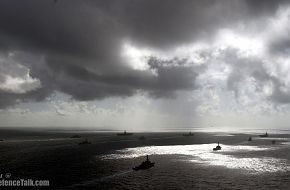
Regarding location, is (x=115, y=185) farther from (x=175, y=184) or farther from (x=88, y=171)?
(x=88, y=171)

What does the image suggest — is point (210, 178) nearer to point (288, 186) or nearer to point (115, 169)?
point (288, 186)

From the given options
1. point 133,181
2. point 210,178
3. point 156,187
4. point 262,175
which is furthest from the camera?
point 262,175

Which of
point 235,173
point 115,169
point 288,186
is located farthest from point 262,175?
point 115,169

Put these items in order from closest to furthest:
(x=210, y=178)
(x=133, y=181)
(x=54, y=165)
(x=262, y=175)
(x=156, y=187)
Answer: (x=156, y=187) < (x=133, y=181) < (x=210, y=178) < (x=262, y=175) < (x=54, y=165)

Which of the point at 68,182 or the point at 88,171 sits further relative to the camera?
the point at 88,171

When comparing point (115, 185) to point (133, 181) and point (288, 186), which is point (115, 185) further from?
point (288, 186)

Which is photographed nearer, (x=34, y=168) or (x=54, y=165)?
(x=34, y=168)

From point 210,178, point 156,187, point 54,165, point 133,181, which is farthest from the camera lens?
point 54,165

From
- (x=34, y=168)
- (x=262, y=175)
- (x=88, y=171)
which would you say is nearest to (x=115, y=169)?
(x=88, y=171)
